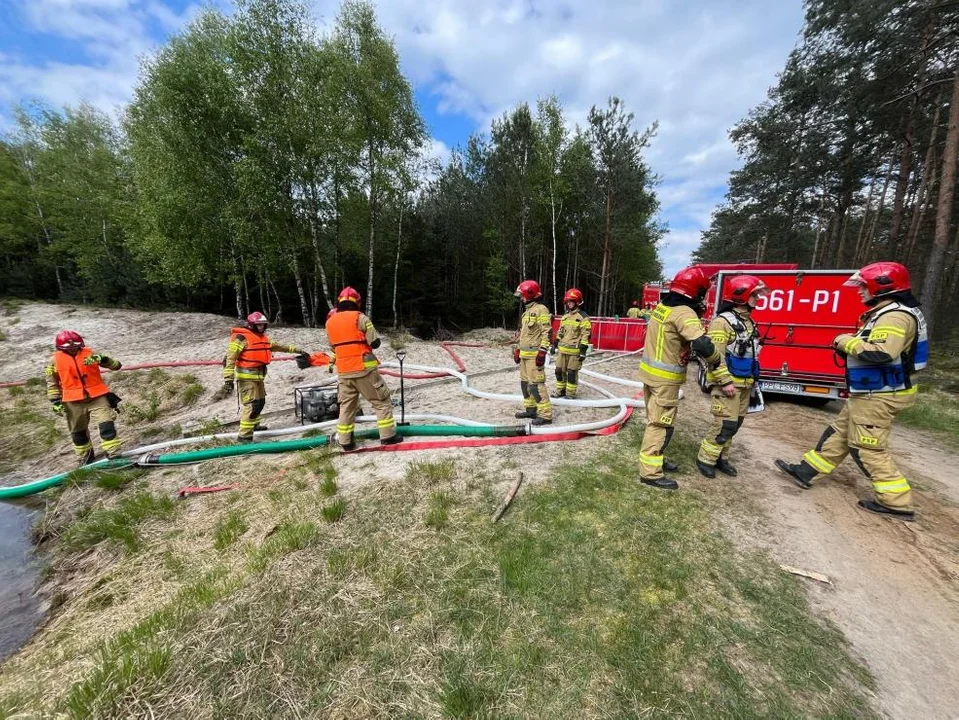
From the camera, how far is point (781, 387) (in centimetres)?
687

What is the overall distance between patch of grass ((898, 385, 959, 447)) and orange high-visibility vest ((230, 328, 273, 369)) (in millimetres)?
10695

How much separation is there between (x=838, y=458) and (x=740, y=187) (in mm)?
24086

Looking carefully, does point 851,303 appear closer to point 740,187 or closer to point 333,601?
point 333,601

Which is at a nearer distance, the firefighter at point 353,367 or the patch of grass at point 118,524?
the patch of grass at point 118,524

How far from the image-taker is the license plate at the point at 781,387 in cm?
671

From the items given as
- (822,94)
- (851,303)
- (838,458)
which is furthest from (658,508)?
(822,94)

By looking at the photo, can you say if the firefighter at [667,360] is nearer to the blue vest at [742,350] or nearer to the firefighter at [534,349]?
the blue vest at [742,350]

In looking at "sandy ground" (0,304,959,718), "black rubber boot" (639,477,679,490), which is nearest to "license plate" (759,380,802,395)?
"sandy ground" (0,304,959,718)

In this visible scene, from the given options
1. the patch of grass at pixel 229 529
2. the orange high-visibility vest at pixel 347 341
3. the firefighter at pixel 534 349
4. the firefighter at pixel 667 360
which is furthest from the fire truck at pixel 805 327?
the patch of grass at pixel 229 529

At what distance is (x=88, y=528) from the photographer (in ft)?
13.9

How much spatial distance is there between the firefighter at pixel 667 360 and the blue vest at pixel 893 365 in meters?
1.30

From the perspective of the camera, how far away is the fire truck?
20.8 feet

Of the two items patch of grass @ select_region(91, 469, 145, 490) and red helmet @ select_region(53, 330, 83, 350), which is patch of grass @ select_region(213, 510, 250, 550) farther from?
red helmet @ select_region(53, 330, 83, 350)

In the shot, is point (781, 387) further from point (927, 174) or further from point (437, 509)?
point (927, 174)
